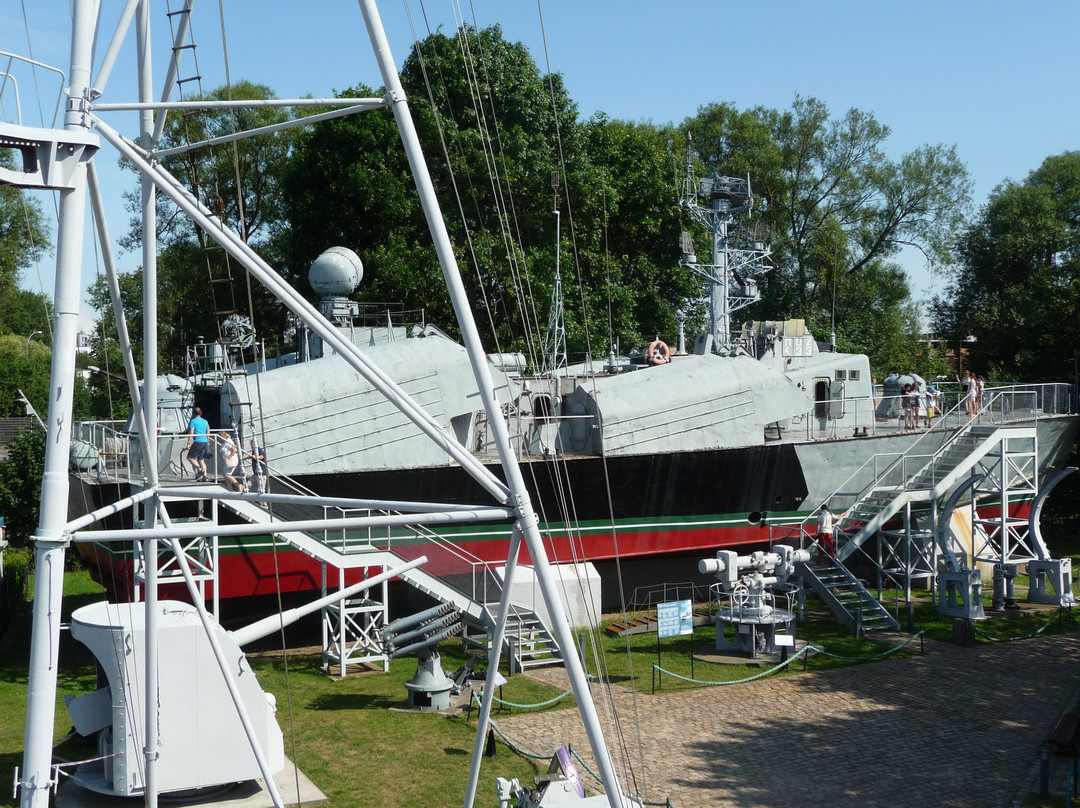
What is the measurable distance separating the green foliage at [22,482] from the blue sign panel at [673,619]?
18.7 m

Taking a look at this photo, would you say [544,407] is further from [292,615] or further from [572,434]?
[292,615]

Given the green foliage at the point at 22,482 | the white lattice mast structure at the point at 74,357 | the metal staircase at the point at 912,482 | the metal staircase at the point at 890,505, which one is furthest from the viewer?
the green foliage at the point at 22,482

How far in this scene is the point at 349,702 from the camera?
624 inches

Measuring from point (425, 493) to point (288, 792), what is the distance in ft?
27.6

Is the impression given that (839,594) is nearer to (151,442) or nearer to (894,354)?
(151,442)

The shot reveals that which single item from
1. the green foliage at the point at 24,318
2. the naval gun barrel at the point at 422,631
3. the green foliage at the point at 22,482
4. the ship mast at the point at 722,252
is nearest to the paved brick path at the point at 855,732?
the naval gun barrel at the point at 422,631

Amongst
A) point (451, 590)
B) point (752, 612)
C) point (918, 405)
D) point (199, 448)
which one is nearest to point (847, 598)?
point (752, 612)

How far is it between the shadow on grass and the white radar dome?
9.43 m

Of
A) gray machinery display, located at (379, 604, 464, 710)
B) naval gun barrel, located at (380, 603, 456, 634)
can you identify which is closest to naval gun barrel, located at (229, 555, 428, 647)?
gray machinery display, located at (379, 604, 464, 710)

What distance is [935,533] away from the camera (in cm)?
2175

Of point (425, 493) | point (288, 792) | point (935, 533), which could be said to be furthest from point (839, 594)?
point (288, 792)

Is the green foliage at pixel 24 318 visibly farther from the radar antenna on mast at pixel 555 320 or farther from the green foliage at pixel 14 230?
the radar antenna on mast at pixel 555 320

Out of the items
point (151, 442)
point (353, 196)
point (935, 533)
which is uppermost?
point (353, 196)

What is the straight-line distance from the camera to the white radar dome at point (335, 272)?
22.3 meters
